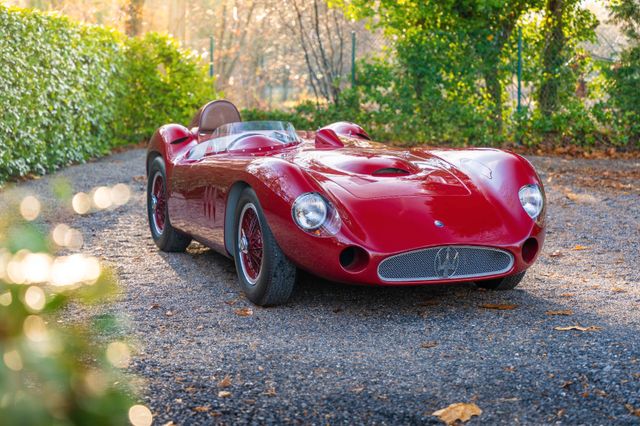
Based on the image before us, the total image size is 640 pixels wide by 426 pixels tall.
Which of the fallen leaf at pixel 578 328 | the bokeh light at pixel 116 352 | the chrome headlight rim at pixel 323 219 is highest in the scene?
the bokeh light at pixel 116 352

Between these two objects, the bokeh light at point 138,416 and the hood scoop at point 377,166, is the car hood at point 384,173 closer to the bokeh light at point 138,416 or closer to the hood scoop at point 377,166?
the hood scoop at point 377,166

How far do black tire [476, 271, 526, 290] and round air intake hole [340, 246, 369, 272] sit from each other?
3.81 feet

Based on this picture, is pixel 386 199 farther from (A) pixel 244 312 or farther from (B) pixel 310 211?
(A) pixel 244 312

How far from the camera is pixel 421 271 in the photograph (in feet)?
15.9

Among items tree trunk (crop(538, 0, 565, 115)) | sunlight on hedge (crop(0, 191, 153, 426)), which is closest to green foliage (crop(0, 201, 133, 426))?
sunlight on hedge (crop(0, 191, 153, 426))

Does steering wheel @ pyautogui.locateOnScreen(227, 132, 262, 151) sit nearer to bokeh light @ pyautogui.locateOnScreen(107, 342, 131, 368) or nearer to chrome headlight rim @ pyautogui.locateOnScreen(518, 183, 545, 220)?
chrome headlight rim @ pyautogui.locateOnScreen(518, 183, 545, 220)

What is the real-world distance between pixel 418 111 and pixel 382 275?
36.1 ft

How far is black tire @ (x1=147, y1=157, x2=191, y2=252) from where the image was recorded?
7051 millimetres

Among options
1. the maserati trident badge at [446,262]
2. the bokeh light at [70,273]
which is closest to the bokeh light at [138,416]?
the bokeh light at [70,273]

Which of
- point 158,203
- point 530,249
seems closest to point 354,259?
point 530,249

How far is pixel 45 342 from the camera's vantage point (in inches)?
29.0

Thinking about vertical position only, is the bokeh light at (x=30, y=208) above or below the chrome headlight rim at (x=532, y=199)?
above

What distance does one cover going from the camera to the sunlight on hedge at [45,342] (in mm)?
718

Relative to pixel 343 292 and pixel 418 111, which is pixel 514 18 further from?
pixel 343 292
